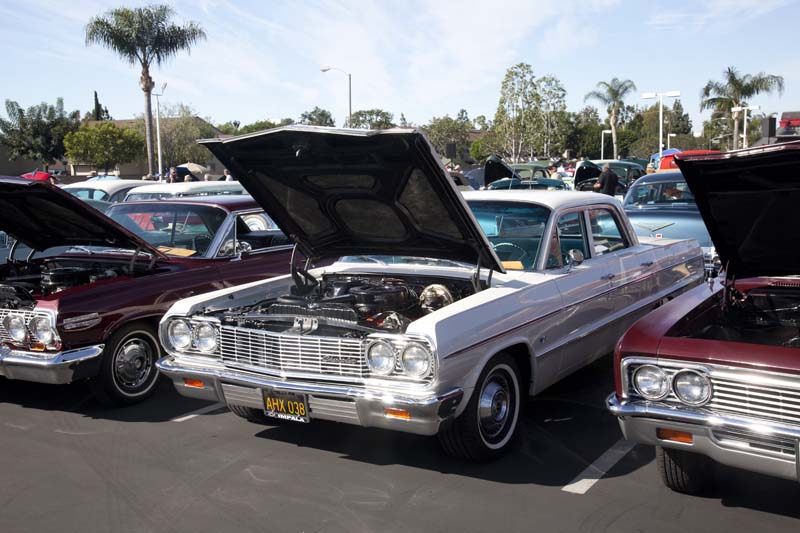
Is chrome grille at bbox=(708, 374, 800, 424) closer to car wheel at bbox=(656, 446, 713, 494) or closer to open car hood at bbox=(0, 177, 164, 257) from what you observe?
car wheel at bbox=(656, 446, 713, 494)

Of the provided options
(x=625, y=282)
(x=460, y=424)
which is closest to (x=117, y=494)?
(x=460, y=424)

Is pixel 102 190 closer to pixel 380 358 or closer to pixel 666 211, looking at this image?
pixel 666 211

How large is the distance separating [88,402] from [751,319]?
194 inches

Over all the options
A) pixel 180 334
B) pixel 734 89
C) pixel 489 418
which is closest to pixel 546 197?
pixel 489 418

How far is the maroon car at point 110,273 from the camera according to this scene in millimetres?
5555

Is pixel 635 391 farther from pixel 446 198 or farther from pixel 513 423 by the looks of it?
pixel 446 198

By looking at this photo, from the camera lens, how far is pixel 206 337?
4.95 metres

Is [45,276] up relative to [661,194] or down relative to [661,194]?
down

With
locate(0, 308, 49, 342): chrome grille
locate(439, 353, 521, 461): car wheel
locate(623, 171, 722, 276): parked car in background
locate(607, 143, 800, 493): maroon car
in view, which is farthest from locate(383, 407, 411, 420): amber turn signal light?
locate(623, 171, 722, 276): parked car in background

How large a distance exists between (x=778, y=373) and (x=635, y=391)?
0.69 metres

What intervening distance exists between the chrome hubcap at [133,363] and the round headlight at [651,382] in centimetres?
389

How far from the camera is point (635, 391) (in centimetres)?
388

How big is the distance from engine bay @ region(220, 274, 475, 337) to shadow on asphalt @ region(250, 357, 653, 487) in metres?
0.84

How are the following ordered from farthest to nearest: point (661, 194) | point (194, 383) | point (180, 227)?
1. point (661, 194)
2. point (180, 227)
3. point (194, 383)
